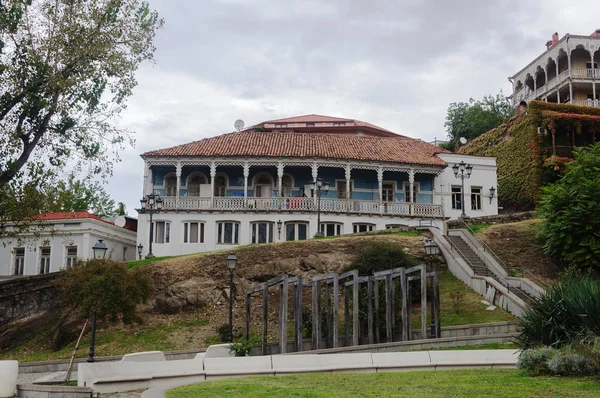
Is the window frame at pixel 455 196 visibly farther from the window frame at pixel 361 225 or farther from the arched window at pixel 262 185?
the arched window at pixel 262 185

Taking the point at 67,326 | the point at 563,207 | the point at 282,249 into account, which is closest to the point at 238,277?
the point at 282,249

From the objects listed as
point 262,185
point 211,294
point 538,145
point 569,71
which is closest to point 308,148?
point 262,185

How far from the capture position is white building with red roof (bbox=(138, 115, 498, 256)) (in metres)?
41.3

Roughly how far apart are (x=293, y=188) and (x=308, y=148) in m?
2.74

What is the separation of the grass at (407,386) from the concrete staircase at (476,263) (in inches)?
554

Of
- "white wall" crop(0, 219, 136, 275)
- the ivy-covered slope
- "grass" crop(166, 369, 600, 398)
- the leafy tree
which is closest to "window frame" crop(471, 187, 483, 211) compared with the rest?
the ivy-covered slope

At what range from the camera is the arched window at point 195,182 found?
145 feet

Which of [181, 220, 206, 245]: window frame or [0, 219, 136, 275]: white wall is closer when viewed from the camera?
[0, 219, 136, 275]: white wall

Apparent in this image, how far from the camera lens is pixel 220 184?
44.6 meters

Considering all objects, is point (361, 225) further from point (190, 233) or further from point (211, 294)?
point (211, 294)

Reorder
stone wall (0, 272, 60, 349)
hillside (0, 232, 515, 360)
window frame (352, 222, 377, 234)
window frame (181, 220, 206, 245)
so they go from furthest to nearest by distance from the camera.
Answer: window frame (352, 222, 377, 234)
window frame (181, 220, 206, 245)
stone wall (0, 272, 60, 349)
hillside (0, 232, 515, 360)

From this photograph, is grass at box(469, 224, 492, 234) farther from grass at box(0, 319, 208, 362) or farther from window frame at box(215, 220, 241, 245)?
grass at box(0, 319, 208, 362)

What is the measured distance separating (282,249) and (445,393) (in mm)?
21659

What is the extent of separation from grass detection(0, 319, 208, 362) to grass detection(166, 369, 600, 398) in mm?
13593
